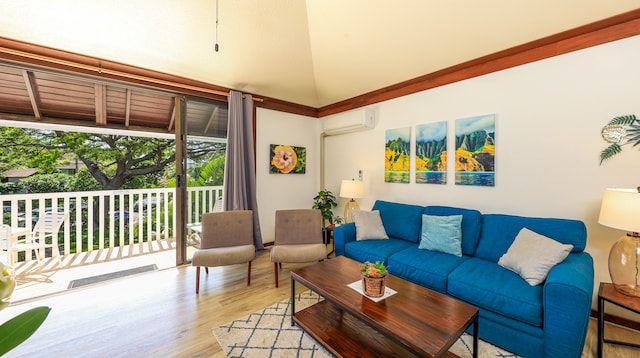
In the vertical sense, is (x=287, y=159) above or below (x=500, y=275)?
above

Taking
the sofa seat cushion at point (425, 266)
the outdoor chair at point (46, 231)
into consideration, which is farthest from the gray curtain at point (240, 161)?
the outdoor chair at point (46, 231)

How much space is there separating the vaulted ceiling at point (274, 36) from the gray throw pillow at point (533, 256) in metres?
1.86

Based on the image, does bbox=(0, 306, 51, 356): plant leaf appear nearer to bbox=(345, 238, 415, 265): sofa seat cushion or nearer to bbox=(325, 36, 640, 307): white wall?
bbox=(345, 238, 415, 265): sofa seat cushion

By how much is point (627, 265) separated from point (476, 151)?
145cm

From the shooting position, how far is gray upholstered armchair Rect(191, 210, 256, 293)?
2656mm

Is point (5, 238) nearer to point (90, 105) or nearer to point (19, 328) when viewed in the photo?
point (90, 105)

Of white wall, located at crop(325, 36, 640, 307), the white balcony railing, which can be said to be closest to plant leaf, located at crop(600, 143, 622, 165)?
white wall, located at crop(325, 36, 640, 307)

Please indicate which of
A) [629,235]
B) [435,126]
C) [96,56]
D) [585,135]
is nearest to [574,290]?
[629,235]

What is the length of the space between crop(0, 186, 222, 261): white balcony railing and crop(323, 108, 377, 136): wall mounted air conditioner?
81.3 inches

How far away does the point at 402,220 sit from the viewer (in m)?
3.09

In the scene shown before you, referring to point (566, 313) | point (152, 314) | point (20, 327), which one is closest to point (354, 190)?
point (566, 313)

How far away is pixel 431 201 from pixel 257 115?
9.31 ft

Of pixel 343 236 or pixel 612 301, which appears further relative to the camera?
pixel 343 236

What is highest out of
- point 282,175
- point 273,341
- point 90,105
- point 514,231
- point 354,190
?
point 90,105
